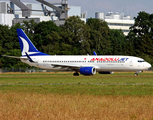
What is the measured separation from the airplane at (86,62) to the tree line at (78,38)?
132 feet

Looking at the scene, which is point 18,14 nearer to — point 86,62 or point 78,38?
point 78,38

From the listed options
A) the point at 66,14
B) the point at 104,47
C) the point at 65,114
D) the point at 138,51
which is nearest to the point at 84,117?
the point at 65,114

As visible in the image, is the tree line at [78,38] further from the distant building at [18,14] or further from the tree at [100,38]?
the distant building at [18,14]

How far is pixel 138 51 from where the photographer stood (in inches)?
4560

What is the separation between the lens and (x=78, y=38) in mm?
122125

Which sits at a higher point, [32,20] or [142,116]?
[32,20]

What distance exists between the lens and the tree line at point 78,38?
115 metres

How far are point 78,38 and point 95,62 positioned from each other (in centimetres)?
6450

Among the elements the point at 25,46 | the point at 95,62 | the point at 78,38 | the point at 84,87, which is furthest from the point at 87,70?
the point at 78,38

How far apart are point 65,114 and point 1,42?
4113 inches

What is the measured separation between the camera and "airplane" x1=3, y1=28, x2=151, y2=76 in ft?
186

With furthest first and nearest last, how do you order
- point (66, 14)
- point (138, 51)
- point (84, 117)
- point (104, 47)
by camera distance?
point (66, 14), point (104, 47), point (138, 51), point (84, 117)

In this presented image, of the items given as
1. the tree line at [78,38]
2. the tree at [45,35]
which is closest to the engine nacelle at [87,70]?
the tree line at [78,38]

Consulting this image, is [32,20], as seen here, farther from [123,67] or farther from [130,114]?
[130,114]
